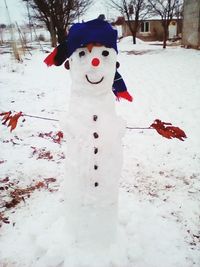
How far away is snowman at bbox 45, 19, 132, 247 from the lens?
1908 mm

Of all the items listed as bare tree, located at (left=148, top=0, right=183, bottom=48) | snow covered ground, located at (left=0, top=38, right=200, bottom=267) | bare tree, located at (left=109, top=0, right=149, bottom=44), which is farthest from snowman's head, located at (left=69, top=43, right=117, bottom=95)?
bare tree, located at (left=109, top=0, right=149, bottom=44)

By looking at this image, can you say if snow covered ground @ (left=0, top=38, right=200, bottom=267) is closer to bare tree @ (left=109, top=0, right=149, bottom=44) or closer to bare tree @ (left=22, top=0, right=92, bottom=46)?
bare tree @ (left=22, top=0, right=92, bottom=46)

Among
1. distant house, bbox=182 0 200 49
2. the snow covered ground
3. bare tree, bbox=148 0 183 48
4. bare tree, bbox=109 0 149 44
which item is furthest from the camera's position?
bare tree, bbox=109 0 149 44

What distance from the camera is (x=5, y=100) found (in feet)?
21.6

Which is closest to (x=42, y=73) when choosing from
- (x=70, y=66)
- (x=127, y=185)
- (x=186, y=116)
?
(x=186, y=116)

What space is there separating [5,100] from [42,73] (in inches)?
183

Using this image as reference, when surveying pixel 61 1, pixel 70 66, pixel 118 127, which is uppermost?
pixel 61 1

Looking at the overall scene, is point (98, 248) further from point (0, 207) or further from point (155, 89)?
point (155, 89)

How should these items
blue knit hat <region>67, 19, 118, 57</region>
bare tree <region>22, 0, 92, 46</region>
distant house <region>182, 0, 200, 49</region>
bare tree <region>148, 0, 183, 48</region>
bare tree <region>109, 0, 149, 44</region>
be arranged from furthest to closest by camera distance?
bare tree <region>109, 0, 149, 44</region>, bare tree <region>22, 0, 92, 46</region>, bare tree <region>148, 0, 183, 48</region>, distant house <region>182, 0, 200, 49</region>, blue knit hat <region>67, 19, 118, 57</region>

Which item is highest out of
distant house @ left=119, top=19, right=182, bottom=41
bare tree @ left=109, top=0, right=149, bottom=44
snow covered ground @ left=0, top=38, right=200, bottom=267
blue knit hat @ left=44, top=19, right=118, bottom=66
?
bare tree @ left=109, top=0, right=149, bottom=44

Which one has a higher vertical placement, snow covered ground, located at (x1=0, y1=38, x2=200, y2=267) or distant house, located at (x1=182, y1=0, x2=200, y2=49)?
distant house, located at (x1=182, y1=0, x2=200, y2=49)

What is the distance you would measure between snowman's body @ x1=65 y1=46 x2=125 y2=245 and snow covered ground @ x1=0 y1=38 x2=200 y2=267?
27 cm

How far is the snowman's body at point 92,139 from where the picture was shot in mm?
1932

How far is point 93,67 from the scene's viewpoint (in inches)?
74.1
